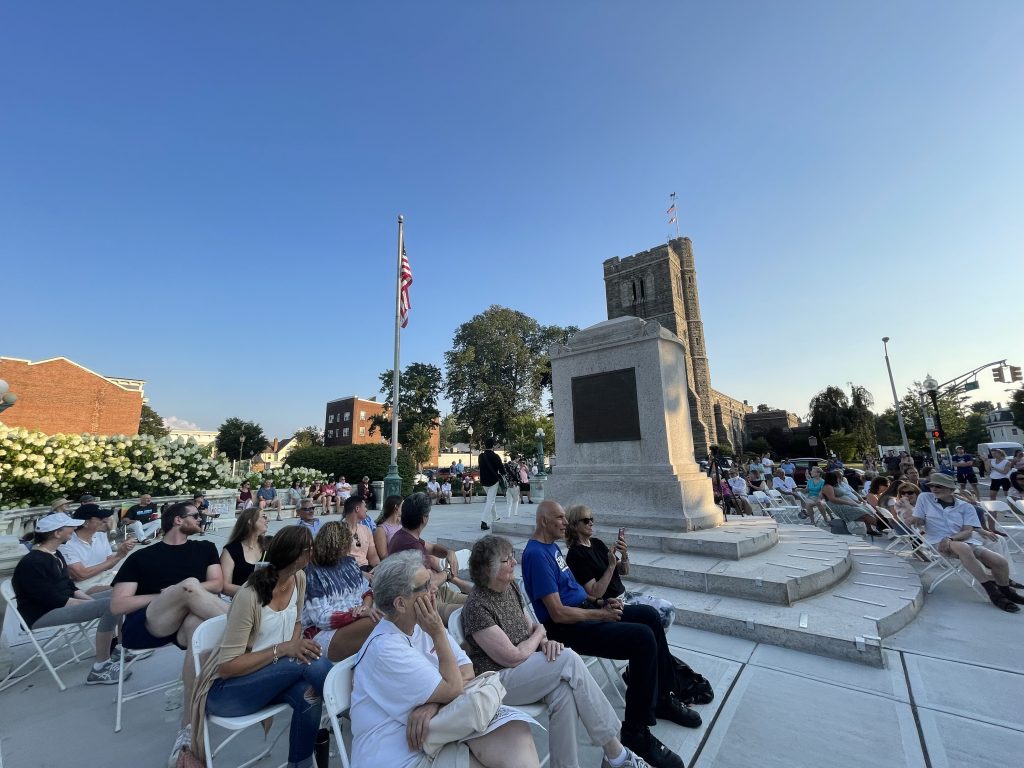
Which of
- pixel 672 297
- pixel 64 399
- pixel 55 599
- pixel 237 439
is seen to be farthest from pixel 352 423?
pixel 55 599

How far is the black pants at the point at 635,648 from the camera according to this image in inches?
102

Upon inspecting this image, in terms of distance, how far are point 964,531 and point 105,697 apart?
8.78 meters

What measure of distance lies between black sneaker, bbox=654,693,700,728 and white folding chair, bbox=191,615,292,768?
→ 2.32m

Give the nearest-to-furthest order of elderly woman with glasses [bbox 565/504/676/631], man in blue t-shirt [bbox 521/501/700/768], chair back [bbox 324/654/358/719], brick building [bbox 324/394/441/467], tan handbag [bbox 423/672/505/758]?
tan handbag [bbox 423/672/505/758] → chair back [bbox 324/654/358/719] → man in blue t-shirt [bbox 521/501/700/768] → elderly woman with glasses [bbox 565/504/676/631] → brick building [bbox 324/394/441/467]

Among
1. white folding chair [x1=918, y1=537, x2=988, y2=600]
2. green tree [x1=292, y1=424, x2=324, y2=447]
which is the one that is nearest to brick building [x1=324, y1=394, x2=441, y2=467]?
green tree [x1=292, y1=424, x2=324, y2=447]

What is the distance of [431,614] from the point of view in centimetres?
199

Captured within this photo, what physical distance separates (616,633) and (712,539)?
11.7 ft

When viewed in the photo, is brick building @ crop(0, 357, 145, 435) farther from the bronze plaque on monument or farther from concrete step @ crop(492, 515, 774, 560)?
concrete step @ crop(492, 515, 774, 560)

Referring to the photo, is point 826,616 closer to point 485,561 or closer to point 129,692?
point 485,561

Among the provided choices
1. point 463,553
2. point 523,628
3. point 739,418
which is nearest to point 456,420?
point 463,553

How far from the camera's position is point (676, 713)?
2.83 metres

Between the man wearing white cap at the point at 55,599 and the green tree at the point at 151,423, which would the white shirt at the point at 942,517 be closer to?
the man wearing white cap at the point at 55,599

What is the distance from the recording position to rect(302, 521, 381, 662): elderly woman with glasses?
2.75 m

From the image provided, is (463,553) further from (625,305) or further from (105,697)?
(625,305)
